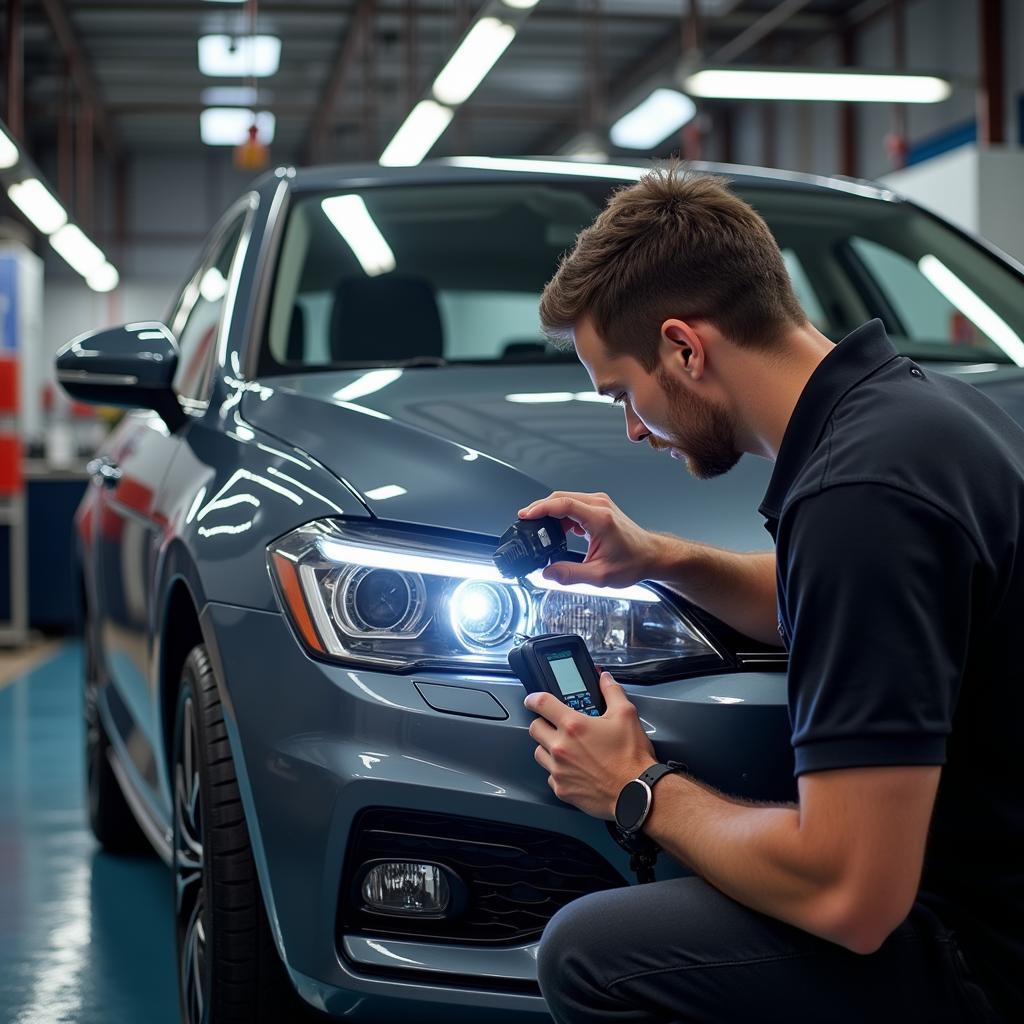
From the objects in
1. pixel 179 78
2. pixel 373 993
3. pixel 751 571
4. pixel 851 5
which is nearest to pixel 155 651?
pixel 373 993

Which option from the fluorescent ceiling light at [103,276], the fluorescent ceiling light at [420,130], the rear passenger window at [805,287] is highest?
the fluorescent ceiling light at [103,276]

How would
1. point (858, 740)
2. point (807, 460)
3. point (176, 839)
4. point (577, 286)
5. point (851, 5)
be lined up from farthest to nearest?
point (851, 5) < point (176, 839) < point (577, 286) < point (807, 460) < point (858, 740)

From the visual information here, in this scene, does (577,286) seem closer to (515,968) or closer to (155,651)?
(515,968)

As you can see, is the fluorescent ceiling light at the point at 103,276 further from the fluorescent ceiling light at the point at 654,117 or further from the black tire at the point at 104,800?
the black tire at the point at 104,800

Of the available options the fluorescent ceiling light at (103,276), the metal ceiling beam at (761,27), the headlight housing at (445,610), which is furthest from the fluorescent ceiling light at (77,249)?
the headlight housing at (445,610)

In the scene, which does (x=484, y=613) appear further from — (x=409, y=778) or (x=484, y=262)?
(x=484, y=262)

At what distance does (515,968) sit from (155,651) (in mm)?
891

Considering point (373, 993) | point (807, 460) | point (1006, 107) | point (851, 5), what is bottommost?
point (373, 993)

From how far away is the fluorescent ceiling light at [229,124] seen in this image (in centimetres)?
1659

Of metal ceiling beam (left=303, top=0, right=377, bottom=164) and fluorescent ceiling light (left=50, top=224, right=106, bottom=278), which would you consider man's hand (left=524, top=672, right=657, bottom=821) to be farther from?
fluorescent ceiling light (left=50, top=224, right=106, bottom=278)

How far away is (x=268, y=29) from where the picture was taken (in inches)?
578

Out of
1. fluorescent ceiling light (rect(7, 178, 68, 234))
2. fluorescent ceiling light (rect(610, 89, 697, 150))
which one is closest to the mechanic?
fluorescent ceiling light (rect(610, 89, 697, 150))

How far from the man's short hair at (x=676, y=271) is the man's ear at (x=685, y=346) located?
15 millimetres

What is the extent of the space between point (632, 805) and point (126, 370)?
1.36 metres
